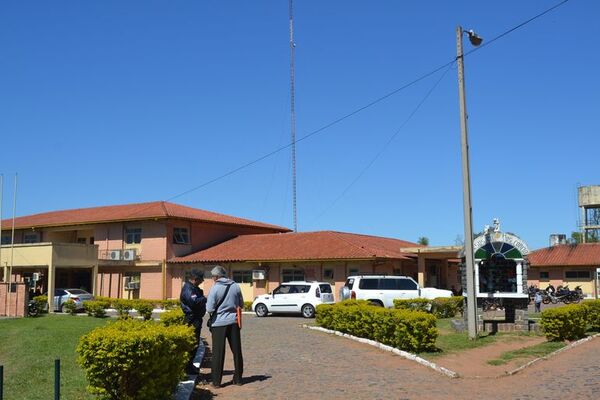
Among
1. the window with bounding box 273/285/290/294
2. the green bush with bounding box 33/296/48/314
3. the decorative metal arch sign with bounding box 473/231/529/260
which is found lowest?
the green bush with bounding box 33/296/48/314

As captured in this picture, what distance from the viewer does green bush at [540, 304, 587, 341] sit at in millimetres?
15984

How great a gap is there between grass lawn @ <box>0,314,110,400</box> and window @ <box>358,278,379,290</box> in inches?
433

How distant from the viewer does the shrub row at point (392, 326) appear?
43.0 feet

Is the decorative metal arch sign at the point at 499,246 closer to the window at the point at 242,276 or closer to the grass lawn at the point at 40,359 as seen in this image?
the grass lawn at the point at 40,359

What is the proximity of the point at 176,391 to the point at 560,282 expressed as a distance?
3835cm

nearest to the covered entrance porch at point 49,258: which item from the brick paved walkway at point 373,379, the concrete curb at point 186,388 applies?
the brick paved walkway at point 373,379

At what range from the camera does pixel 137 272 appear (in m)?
38.8

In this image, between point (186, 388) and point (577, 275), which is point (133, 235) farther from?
point (186, 388)

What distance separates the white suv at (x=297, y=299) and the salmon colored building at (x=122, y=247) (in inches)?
422

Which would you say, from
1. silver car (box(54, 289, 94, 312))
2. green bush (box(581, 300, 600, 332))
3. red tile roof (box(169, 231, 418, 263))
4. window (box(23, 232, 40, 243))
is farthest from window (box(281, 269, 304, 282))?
window (box(23, 232, 40, 243))

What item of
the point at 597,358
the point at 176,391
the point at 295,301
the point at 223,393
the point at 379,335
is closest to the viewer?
the point at 176,391

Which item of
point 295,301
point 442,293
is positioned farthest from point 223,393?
point 442,293

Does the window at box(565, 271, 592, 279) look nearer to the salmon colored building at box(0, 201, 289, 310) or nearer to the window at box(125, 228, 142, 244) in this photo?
the salmon colored building at box(0, 201, 289, 310)

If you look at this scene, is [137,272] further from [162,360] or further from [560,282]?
[162,360]
